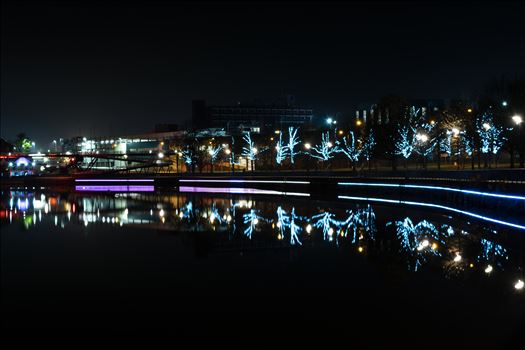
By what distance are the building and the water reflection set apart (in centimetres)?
7330

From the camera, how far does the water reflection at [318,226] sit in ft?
57.2

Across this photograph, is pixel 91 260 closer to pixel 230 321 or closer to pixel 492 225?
pixel 230 321

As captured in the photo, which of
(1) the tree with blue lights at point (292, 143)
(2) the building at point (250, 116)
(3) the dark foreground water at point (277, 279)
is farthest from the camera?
(2) the building at point (250, 116)

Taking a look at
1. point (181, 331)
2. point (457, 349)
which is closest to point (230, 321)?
point (181, 331)

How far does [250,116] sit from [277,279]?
111674 mm

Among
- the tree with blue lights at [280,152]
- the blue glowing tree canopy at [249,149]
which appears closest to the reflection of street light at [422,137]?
the tree with blue lights at [280,152]

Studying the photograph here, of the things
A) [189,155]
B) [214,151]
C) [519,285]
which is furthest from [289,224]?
[189,155]

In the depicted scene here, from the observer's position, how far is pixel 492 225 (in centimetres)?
2459

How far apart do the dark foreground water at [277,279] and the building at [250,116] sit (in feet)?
288

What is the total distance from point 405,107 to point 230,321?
5794 cm

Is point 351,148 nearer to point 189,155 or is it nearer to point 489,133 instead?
point 489,133

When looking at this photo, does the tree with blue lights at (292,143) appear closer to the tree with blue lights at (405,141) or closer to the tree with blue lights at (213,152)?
the tree with blue lights at (213,152)

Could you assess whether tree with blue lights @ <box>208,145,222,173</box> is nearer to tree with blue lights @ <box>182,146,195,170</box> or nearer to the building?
tree with blue lights @ <box>182,146,195,170</box>

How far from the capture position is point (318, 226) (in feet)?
85.5
